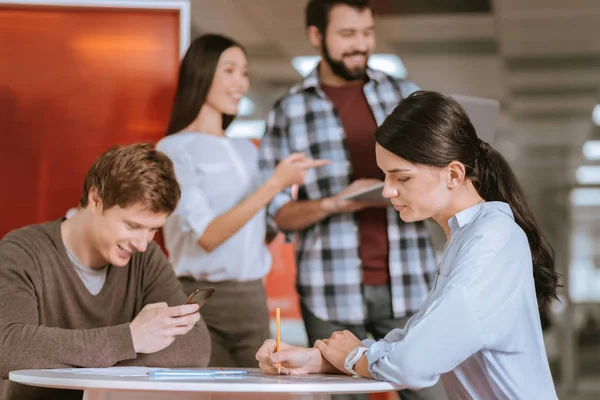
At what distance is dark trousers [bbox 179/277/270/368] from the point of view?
2797 millimetres

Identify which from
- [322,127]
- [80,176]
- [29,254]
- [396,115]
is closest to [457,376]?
Answer: [396,115]

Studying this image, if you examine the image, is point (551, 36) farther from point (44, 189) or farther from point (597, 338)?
point (597, 338)

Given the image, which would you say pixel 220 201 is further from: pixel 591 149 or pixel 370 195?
pixel 591 149

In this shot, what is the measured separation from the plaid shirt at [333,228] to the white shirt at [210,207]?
0.15 meters

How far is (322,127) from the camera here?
2.97 meters

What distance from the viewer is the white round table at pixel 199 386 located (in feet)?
4.72

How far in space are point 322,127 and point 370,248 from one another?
465 mm

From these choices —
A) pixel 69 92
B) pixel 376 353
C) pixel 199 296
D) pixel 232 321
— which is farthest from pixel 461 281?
pixel 69 92

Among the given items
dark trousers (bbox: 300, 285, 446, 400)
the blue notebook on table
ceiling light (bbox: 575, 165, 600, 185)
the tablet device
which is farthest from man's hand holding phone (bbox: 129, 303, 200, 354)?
ceiling light (bbox: 575, 165, 600, 185)

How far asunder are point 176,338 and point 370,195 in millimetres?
838

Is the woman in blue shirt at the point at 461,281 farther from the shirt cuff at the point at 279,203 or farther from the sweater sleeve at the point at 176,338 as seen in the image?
the shirt cuff at the point at 279,203

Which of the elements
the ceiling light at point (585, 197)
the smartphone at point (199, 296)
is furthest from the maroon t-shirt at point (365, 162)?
the ceiling light at point (585, 197)

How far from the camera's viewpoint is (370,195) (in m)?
2.66

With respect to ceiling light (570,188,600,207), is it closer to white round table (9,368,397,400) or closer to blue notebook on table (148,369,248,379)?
blue notebook on table (148,369,248,379)
